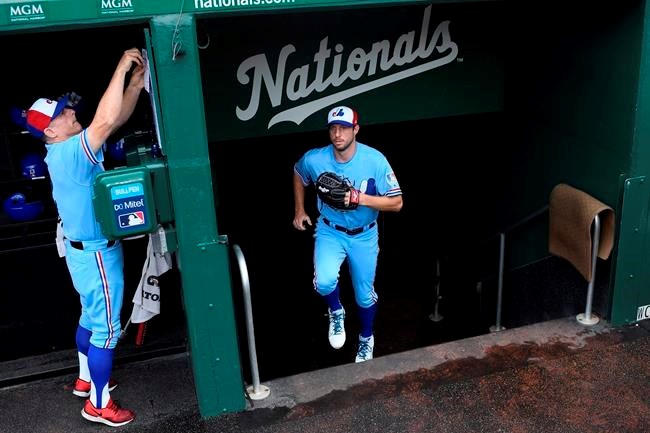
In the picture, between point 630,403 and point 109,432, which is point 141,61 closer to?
point 109,432

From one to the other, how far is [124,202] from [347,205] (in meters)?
1.52

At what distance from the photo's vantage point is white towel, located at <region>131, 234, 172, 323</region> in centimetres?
417

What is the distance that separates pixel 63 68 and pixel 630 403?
14.5 feet

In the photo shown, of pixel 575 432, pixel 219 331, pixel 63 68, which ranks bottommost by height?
pixel 575 432

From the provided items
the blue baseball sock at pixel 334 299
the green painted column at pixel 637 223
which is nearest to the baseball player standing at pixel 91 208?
the blue baseball sock at pixel 334 299

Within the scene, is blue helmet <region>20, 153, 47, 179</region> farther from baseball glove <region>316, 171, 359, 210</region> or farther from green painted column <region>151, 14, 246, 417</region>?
Result: baseball glove <region>316, 171, 359, 210</region>

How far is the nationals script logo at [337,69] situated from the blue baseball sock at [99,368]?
204cm

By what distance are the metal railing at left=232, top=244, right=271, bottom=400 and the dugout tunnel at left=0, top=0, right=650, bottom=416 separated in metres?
0.10

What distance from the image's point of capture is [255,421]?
396 centimetres

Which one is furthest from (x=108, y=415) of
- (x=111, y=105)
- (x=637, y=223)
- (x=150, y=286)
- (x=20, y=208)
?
(x=637, y=223)

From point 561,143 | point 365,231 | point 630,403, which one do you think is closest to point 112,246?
point 365,231

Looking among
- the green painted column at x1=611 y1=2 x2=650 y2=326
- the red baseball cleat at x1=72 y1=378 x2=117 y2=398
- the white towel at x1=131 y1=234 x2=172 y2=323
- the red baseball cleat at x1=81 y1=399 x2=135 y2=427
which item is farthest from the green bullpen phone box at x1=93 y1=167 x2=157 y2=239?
the green painted column at x1=611 y1=2 x2=650 y2=326

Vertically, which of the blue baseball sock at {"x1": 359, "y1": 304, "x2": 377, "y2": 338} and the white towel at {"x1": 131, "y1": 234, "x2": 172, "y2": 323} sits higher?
the white towel at {"x1": 131, "y1": 234, "x2": 172, "y2": 323}

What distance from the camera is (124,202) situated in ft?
11.3
